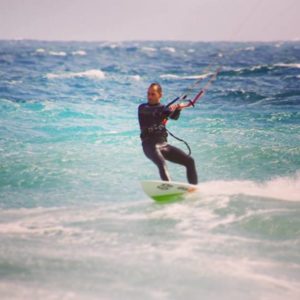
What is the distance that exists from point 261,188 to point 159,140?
1576 millimetres

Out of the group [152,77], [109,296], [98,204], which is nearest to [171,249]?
[109,296]

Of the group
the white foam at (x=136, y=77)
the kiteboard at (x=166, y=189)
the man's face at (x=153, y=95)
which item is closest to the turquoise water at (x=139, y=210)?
the kiteboard at (x=166, y=189)

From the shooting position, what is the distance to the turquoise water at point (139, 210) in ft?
10.7

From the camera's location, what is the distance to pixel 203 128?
29.0ft

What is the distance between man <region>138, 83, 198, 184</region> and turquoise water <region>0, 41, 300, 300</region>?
0.46m

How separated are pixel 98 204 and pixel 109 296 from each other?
1.94m

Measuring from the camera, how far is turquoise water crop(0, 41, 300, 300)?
3256 mm

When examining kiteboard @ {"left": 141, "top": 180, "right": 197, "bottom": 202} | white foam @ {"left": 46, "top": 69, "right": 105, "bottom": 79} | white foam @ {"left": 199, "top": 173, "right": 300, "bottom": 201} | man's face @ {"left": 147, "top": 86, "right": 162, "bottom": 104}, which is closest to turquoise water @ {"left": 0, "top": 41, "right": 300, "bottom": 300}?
white foam @ {"left": 199, "top": 173, "right": 300, "bottom": 201}

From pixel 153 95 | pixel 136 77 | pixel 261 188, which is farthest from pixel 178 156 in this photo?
pixel 136 77

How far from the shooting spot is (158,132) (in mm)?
4793

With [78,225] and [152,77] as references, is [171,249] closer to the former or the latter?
[78,225]

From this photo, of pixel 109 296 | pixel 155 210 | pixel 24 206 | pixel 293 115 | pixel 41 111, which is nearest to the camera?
pixel 109 296

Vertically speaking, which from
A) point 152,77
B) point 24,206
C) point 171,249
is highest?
point 152,77

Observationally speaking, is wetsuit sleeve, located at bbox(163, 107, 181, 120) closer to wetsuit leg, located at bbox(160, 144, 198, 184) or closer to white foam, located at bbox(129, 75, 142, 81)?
wetsuit leg, located at bbox(160, 144, 198, 184)
